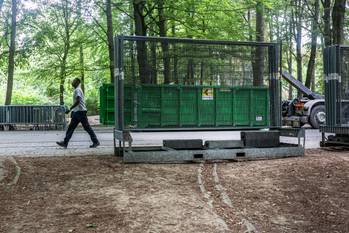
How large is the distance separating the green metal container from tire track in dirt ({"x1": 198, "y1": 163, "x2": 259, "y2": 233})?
191cm

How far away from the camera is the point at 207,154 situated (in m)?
10.6

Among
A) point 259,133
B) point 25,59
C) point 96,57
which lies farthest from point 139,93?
point 96,57

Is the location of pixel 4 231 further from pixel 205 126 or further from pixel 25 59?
pixel 25 59

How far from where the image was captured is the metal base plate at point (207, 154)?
9992mm

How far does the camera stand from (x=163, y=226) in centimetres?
592

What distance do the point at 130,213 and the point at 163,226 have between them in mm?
590

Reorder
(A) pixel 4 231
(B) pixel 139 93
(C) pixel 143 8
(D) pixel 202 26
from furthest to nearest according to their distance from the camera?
1. (D) pixel 202 26
2. (C) pixel 143 8
3. (B) pixel 139 93
4. (A) pixel 4 231

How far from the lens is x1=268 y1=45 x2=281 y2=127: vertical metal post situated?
11.8 m

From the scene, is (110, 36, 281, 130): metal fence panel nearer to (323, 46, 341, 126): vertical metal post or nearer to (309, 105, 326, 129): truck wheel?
(323, 46, 341, 126): vertical metal post

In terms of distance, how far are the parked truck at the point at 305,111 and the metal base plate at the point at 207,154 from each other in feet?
37.4

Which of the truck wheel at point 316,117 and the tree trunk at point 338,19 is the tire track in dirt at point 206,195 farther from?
the truck wheel at point 316,117

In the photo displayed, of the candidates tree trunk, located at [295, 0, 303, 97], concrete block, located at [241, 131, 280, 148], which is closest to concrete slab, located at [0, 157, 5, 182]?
concrete block, located at [241, 131, 280, 148]

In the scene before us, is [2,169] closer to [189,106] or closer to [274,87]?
[189,106]

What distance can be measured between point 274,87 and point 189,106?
7.66 ft
